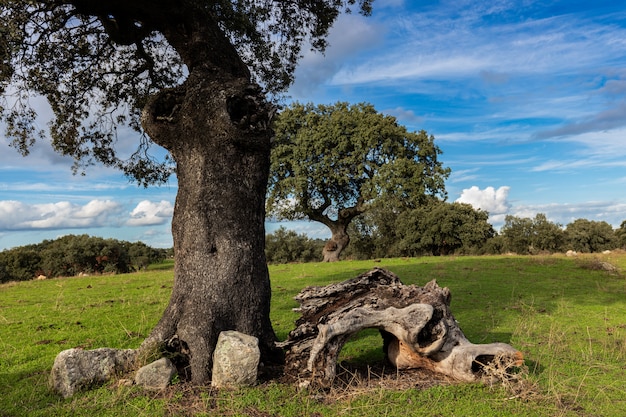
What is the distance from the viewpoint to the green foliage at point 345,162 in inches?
1399

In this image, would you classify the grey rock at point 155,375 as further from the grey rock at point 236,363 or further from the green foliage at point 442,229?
the green foliage at point 442,229

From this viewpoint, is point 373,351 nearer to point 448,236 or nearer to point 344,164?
point 344,164

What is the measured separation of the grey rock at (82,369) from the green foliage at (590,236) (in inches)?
2359

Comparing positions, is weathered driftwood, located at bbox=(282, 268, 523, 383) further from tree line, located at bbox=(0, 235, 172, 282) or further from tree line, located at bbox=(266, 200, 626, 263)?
tree line, located at bbox=(266, 200, 626, 263)

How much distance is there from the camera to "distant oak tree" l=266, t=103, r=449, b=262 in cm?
3550

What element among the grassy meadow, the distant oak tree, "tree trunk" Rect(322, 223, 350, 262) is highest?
the distant oak tree

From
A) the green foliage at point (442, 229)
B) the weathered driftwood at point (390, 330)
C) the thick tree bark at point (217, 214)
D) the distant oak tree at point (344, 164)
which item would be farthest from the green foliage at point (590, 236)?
the thick tree bark at point (217, 214)

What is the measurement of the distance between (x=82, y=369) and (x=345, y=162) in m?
30.3

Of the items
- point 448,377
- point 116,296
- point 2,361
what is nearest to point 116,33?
point 2,361

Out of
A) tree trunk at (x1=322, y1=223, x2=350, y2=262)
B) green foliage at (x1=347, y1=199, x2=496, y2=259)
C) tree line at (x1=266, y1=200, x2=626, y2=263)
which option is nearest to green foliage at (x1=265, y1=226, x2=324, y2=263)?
tree line at (x1=266, y1=200, x2=626, y2=263)

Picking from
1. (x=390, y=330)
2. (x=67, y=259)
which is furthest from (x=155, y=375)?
(x=67, y=259)

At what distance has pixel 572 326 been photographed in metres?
12.1

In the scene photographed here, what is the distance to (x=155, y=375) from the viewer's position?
25.8 feet

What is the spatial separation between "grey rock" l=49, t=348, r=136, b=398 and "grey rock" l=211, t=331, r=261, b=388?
6.67ft
